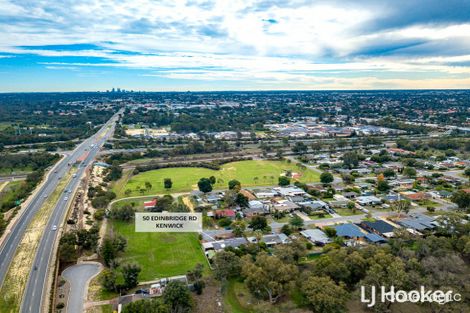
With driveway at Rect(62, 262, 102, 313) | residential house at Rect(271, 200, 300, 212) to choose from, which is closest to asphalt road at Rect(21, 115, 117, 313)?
driveway at Rect(62, 262, 102, 313)

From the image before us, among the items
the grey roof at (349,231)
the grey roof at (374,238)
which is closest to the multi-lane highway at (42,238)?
the grey roof at (349,231)

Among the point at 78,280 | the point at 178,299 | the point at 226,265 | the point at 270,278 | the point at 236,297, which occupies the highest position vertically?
the point at 270,278

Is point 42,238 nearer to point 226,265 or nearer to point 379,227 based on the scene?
point 226,265

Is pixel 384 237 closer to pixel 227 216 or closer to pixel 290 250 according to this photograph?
pixel 290 250

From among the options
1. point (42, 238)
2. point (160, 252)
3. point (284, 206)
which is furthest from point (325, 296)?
point (42, 238)

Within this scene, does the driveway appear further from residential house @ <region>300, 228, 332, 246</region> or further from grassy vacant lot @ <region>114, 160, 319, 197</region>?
residential house @ <region>300, 228, 332, 246</region>

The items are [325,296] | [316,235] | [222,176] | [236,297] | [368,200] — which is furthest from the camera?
[222,176]
